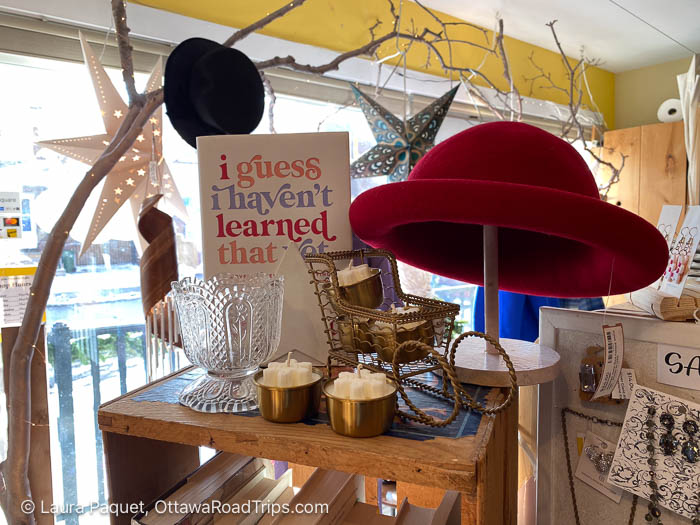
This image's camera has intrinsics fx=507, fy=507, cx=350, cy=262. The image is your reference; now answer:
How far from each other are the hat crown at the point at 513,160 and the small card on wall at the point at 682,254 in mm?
177

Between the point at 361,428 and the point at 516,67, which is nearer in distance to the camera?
the point at 361,428

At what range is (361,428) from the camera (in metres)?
0.53

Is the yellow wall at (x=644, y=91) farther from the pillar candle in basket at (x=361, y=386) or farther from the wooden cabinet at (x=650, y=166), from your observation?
the pillar candle in basket at (x=361, y=386)

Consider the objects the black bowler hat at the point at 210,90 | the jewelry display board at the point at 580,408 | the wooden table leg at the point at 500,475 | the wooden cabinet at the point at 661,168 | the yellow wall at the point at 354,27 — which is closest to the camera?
the wooden table leg at the point at 500,475

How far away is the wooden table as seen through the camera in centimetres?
48

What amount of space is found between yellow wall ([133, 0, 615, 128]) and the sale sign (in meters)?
1.15

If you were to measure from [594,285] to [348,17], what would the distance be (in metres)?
1.86

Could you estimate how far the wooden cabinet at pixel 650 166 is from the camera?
3223 mm

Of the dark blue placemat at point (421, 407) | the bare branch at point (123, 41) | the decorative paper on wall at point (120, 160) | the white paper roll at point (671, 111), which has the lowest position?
the dark blue placemat at point (421, 407)

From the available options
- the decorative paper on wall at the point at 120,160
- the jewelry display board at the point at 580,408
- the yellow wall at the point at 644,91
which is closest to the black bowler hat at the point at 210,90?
the decorative paper on wall at the point at 120,160

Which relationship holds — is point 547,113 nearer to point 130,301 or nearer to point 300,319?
point 130,301

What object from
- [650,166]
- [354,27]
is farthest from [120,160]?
[650,166]

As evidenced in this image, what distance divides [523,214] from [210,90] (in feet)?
2.15

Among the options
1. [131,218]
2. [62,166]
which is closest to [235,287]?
[131,218]
